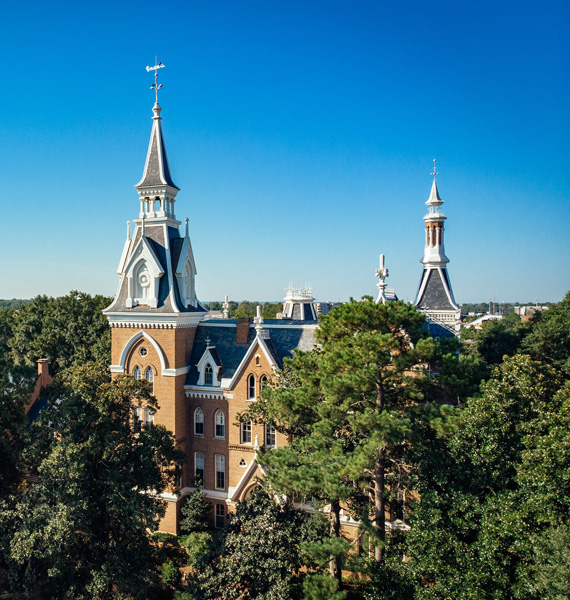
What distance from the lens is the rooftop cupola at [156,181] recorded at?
3222cm

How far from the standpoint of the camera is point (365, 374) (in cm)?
1866

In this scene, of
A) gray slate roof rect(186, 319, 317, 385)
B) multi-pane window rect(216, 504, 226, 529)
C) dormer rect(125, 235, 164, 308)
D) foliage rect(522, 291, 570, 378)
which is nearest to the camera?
multi-pane window rect(216, 504, 226, 529)

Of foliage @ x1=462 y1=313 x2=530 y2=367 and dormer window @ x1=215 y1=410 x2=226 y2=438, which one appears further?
foliage @ x1=462 y1=313 x2=530 y2=367

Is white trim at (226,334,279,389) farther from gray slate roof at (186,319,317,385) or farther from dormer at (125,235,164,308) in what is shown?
dormer at (125,235,164,308)

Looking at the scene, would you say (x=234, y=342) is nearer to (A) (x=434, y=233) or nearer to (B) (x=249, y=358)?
(B) (x=249, y=358)

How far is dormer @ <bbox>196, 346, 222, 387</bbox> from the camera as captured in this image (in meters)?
30.4

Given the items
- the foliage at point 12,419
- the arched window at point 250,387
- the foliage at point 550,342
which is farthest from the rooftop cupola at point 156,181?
the foliage at point 550,342

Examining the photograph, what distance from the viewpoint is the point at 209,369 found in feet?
101

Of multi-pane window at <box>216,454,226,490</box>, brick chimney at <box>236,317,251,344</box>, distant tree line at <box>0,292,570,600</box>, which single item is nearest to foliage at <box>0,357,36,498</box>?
distant tree line at <box>0,292,570,600</box>

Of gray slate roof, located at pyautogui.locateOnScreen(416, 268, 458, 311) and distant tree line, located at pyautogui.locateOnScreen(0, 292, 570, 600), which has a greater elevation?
gray slate roof, located at pyautogui.locateOnScreen(416, 268, 458, 311)

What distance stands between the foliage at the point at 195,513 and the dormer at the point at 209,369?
23.1ft

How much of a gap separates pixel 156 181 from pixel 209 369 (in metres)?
13.9

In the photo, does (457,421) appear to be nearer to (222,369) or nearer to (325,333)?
(325,333)

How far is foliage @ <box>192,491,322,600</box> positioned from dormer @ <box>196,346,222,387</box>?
10729mm
